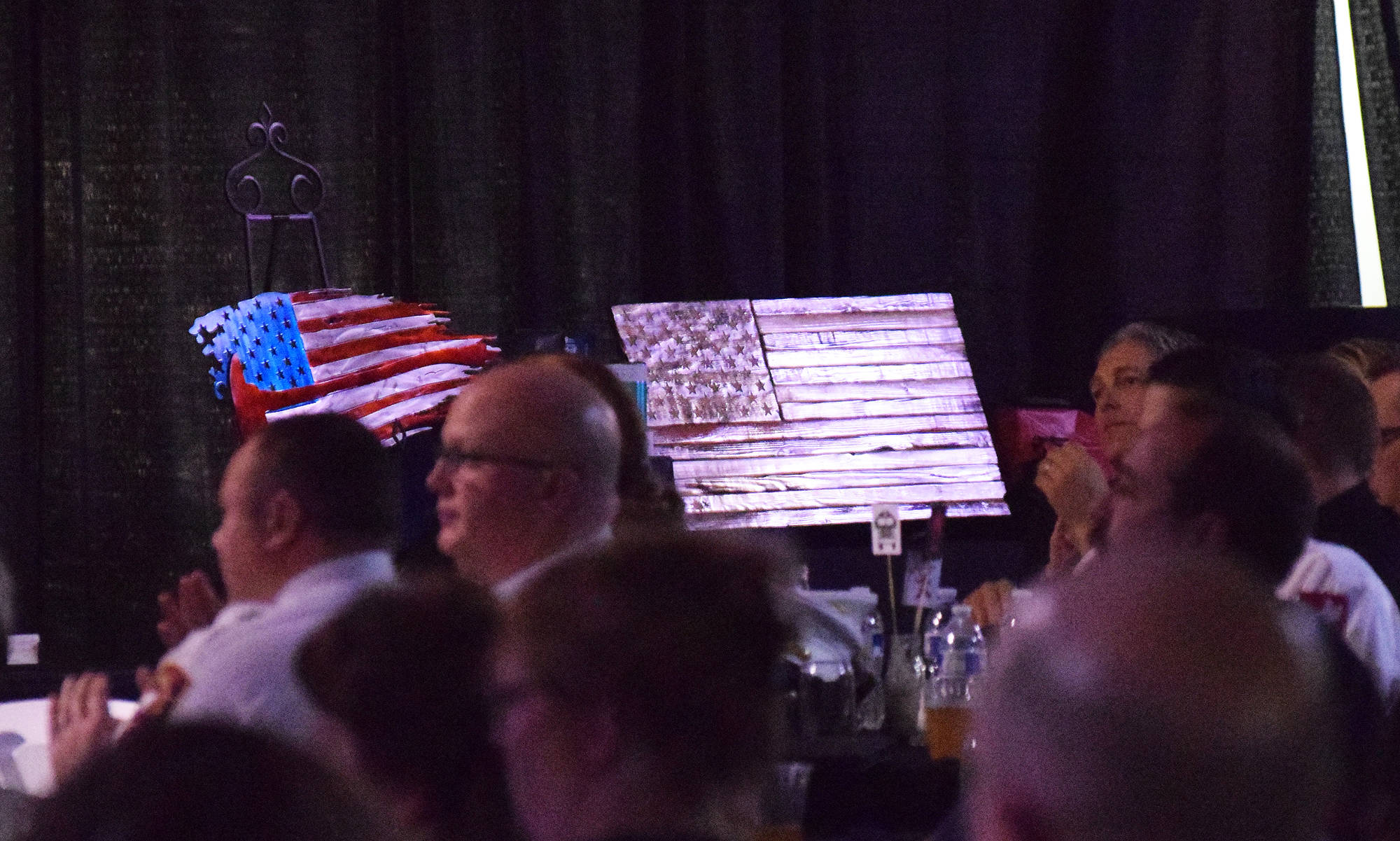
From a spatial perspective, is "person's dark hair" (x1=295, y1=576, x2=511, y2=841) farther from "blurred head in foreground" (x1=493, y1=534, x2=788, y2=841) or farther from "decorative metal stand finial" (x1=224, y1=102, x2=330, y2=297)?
"decorative metal stand finial" (x1=224, y1=102, x2=330, y2=297)

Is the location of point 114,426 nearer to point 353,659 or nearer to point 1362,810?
point 353,659

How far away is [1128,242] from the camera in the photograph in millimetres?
5703

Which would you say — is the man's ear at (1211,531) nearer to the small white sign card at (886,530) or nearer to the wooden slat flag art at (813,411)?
the small white sign card at (886,530)

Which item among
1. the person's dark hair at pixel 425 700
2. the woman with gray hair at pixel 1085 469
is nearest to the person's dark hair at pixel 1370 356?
the woman with gray hair at pixel 1085 469

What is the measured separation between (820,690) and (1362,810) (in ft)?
5.48

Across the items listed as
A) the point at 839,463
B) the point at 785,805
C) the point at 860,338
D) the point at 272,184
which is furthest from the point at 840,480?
the point at 785,805

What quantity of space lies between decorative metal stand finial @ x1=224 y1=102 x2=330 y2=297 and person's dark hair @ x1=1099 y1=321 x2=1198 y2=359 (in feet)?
8.14

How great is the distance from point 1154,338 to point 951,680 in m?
0.89

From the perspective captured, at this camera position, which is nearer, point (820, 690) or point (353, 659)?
point (353, 659)

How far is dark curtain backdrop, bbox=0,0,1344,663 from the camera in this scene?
16.2 feet

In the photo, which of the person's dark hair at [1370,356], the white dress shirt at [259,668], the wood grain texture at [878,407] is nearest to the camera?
→ the white dress shirt at [259,668]

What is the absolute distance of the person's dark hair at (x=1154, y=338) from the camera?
3.26m

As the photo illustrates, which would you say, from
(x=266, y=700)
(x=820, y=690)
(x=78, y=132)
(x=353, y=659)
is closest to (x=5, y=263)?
(x=78, y=132)

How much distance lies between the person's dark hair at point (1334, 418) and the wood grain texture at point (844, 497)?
5.92 feet
